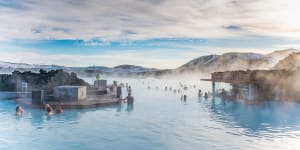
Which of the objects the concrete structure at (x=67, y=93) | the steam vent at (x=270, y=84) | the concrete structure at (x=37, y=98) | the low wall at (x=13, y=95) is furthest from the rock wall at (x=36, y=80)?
the steam vent at (x=270, y=84)

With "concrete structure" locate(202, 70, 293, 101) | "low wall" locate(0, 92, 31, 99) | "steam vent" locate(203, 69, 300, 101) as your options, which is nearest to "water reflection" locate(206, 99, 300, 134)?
"steam vent" locate(203, 69, 300, 101)

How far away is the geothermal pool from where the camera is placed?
14.5 m

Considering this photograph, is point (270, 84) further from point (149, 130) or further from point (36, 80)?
point (36, 80)

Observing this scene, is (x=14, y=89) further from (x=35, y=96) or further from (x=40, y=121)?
(x=40, y=121)

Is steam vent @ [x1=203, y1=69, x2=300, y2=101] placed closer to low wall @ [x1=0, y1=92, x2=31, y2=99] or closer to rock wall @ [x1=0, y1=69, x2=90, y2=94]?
rock wall @ [x1=0, y1=69, x2=90, y2=94]

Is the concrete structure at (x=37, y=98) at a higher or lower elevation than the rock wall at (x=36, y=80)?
lower

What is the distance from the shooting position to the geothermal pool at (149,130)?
571 inches

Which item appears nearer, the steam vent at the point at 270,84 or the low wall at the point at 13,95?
the steam vent at the point at 270,84

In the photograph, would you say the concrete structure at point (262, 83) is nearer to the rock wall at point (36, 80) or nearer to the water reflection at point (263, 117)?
the water reflection at point (263, 117)

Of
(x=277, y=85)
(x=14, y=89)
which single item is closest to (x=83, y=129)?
(x=277, y=85)

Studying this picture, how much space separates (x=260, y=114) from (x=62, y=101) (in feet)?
60.5

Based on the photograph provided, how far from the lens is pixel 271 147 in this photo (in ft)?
45.9

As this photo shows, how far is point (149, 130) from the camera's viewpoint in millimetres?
17812

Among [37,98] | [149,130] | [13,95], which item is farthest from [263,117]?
[13,95]
